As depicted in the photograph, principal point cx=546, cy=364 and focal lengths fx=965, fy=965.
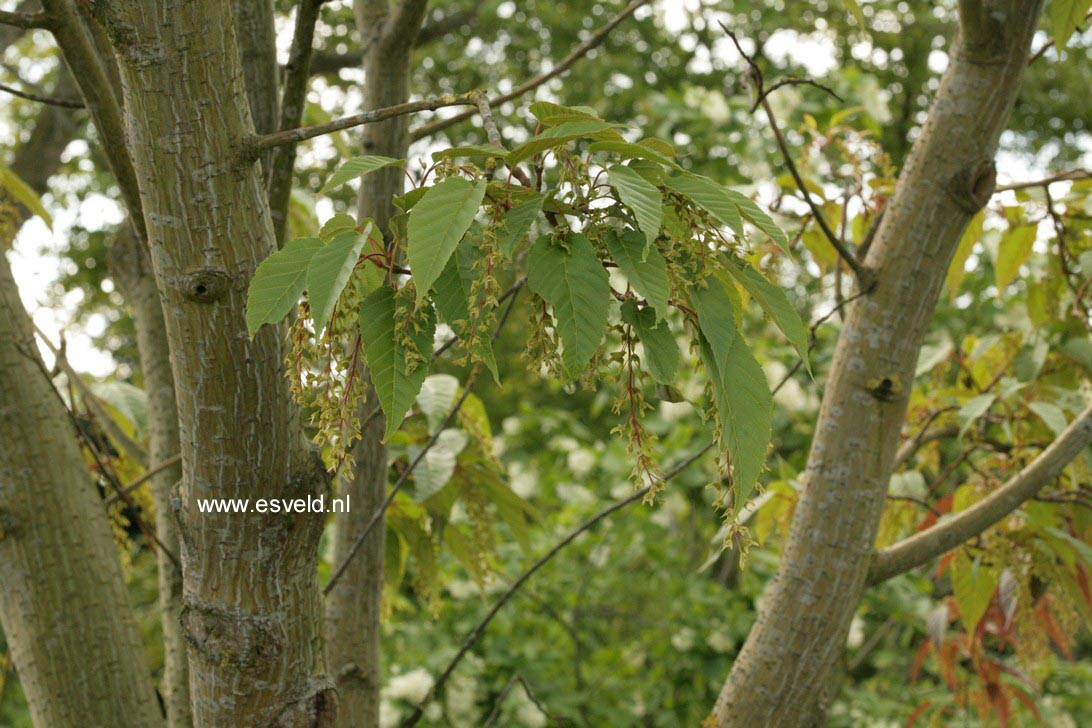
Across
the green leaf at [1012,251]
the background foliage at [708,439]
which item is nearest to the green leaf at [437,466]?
the background foliage at [708,439]

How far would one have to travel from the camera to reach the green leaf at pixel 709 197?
0.66 m

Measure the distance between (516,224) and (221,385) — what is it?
34cm

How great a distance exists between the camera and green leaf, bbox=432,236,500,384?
2.35 ft

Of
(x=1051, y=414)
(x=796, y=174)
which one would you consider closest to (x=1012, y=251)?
(x=1051, y=414)

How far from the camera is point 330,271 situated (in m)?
0.67

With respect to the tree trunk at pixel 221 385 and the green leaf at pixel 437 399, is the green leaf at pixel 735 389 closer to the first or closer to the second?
the tree trunk at pixel 221 385

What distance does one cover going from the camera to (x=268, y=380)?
875mm

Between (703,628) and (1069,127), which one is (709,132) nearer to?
(703,628)

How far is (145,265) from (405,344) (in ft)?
3.15

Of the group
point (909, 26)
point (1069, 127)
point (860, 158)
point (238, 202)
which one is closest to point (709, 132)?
point (860, 158)

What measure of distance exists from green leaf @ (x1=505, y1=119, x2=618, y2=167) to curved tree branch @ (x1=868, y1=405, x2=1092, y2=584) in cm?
91

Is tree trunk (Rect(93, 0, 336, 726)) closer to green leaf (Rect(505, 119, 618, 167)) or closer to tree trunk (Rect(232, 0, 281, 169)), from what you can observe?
green leaf (Rect(505, 119, 618, 167))

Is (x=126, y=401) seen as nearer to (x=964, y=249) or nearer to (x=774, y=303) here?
(x=774, y=303)

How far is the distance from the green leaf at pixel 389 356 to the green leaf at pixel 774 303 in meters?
0.25
